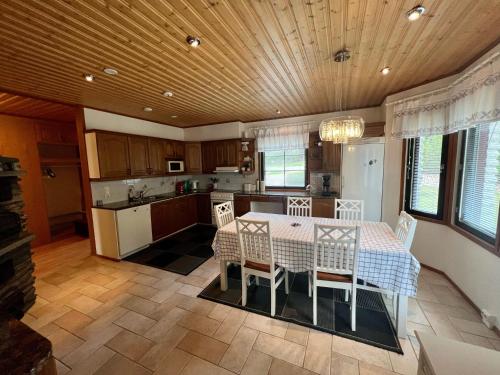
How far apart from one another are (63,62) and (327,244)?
121 inches

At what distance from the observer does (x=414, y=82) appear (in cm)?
280

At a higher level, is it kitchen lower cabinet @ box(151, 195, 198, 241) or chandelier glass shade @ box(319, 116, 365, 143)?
chandelier glass shade @ box(319, 116, 365, 143)

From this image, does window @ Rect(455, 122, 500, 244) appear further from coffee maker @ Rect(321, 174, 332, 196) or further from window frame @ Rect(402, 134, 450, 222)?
coffee maker @ Rect(321, 174, 332, 196)

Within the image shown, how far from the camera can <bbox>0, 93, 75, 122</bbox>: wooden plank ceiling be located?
3166 mm

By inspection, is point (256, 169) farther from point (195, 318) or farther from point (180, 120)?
point (195, 318)

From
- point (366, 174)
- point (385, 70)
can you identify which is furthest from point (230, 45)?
point (366, 174)

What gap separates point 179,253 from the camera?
12.0 feet

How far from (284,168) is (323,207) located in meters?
1.38

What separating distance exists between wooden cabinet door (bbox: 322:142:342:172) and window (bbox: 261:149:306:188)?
669mm

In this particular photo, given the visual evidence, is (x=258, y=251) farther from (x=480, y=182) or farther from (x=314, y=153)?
(x=314, y=153)

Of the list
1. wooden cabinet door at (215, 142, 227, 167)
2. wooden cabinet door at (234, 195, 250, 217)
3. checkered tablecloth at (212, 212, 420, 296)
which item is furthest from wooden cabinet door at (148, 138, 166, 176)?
checkered tablecloth at (212, 212, 420, 296)

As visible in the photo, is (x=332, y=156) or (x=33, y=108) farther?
(x=332, y=156)

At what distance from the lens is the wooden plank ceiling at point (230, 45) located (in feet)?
4.61

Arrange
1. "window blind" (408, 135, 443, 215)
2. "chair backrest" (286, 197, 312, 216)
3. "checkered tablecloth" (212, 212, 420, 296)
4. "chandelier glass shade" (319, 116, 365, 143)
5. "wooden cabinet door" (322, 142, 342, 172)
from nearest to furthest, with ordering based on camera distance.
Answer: "checkered tablecloth" (212, 212, 420, 296) → "chandelier glass shade" (319, 116, 365, 143) → "window blind" (408, 135, 443, 215) → "chair backrest" (286, 197, 312, 216) → "wooden cabinet door" (322, 142, 342, 172)
